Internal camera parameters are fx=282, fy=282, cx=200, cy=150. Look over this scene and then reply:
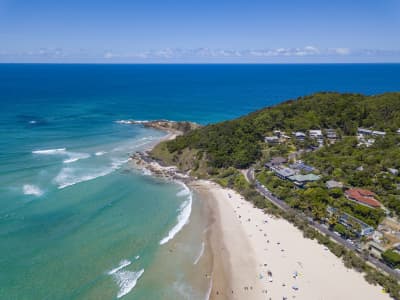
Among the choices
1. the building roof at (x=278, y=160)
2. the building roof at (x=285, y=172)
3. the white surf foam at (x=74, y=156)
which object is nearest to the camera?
the building roof at (x=285, y=172)

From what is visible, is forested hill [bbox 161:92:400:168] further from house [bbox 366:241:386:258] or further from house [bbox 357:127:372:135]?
house [bbox 366:241:386:258]

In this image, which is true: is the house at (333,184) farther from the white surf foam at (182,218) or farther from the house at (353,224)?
the white surf foam at (182,218)

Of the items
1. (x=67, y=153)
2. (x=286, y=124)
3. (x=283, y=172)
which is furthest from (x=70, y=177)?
(x=286, y=124)

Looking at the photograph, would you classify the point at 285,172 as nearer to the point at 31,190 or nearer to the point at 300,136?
the point at 300,136

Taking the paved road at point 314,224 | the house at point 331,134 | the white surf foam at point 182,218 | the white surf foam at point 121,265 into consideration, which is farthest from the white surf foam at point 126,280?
the house at point 331,134

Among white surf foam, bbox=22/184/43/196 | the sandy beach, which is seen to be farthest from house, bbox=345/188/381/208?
white surf foam, bbox=22/184/43/196

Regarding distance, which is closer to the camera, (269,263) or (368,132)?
(269,263)
